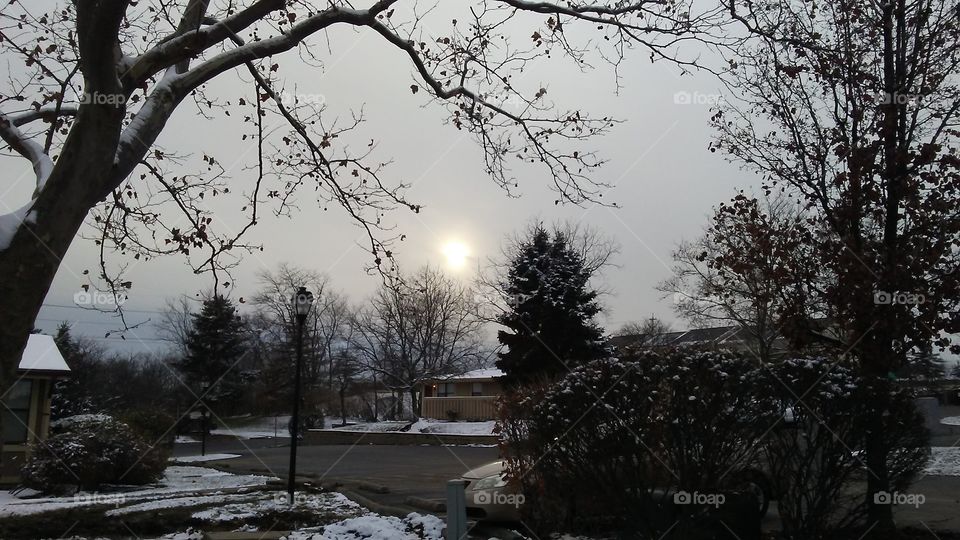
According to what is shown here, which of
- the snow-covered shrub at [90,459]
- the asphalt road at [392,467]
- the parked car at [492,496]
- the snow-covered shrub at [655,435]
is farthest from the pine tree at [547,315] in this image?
the snow-covered shrub at [655,435]

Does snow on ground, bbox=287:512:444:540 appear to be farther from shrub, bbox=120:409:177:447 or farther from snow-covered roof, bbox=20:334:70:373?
shrub, bbox=120:409:177:447

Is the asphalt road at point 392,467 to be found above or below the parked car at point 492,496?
below

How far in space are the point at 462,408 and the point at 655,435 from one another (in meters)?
33.4

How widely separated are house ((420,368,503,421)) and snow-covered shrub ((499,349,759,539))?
24.3m

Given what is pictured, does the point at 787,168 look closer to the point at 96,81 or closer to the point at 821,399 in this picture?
the point at 821,399

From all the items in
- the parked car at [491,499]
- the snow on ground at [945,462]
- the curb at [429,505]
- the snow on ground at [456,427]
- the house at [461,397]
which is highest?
the house at [461,397]

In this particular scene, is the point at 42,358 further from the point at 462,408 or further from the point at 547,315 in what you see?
the point at 462,408

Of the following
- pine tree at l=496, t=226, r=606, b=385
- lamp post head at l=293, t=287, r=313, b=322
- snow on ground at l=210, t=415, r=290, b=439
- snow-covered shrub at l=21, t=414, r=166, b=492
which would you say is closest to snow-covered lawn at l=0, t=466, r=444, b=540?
snow-covered shrub at l=21, t=414, r=166, b=492

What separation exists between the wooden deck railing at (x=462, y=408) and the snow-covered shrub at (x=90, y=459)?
22.7 metres

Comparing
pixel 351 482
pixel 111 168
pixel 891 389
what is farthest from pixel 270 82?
pixel 351 482

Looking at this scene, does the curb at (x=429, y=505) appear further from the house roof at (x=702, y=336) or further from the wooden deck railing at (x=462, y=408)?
the wooden deck railing at (x=462, y=408)

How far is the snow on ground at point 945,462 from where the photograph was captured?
1747 centimetres

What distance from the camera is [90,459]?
1579 centimetres

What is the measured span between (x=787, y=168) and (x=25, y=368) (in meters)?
17.8
